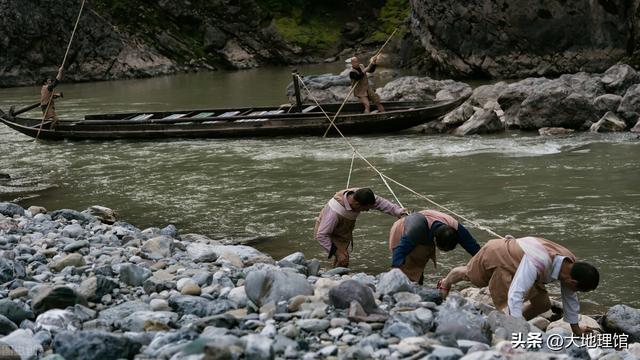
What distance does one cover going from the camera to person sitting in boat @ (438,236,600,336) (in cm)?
533

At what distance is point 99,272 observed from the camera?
634cm

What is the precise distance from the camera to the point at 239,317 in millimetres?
5051

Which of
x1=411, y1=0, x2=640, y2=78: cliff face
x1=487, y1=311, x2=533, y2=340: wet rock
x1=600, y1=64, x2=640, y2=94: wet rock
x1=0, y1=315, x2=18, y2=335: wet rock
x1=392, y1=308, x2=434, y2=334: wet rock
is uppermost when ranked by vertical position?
x1=411, y1=0, x2=640, y2=78: cliff face

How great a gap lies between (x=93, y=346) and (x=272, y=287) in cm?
162

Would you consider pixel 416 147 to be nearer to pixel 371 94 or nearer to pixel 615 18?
pixel 371 94

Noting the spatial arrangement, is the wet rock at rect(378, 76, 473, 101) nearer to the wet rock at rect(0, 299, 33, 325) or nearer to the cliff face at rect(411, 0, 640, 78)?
the cliff face at rect(411, 0, 640, 78)

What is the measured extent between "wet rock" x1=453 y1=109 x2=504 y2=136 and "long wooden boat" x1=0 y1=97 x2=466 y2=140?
600 millimetres

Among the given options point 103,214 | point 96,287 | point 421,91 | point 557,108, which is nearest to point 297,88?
point 421,91

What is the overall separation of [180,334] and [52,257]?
3.32 metres

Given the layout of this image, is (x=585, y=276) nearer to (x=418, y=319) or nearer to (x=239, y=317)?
(x=418, y=319)

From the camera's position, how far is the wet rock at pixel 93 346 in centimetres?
422

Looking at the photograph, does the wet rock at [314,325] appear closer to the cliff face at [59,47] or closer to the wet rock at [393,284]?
the wet rock at [393,284]

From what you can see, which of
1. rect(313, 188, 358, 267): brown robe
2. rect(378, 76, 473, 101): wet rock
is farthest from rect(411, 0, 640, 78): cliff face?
rect(313, 188, 358, 267): brown robe

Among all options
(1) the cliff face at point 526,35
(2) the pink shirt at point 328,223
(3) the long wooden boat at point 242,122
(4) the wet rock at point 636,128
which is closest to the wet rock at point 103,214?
(2) the pink shirt at point 328,223
